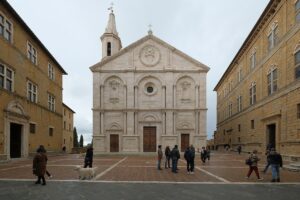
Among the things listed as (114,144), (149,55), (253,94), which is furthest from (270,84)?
(114,144)

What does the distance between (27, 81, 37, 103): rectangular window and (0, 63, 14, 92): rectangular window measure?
4.20m

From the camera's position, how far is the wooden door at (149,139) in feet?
140

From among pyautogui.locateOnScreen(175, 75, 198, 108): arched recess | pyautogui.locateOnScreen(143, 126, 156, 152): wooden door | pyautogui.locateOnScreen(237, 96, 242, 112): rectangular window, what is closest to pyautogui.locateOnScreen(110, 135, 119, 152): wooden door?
pyautogui.locateOnScreen(143, 126, 156, 152): wooden door

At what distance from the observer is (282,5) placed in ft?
88.1

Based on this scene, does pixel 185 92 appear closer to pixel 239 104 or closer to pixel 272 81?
pixel 239 104

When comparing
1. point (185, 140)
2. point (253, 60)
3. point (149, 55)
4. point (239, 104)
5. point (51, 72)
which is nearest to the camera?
point (253, 60)

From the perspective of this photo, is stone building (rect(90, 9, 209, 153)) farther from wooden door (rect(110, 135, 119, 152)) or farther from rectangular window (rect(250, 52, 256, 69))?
rectangular window (rect(250, 52, 256, 69))

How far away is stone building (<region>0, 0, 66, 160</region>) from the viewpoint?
24531mm

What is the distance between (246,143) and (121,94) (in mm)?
17727

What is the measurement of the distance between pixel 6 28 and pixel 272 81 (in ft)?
78.8

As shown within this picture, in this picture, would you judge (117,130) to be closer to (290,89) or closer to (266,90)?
(266,90)

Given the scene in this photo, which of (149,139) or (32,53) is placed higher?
(32,53)

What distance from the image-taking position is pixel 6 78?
25.0 metres

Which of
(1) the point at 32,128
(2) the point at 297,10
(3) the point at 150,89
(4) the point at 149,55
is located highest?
(4) the point at 149,55
